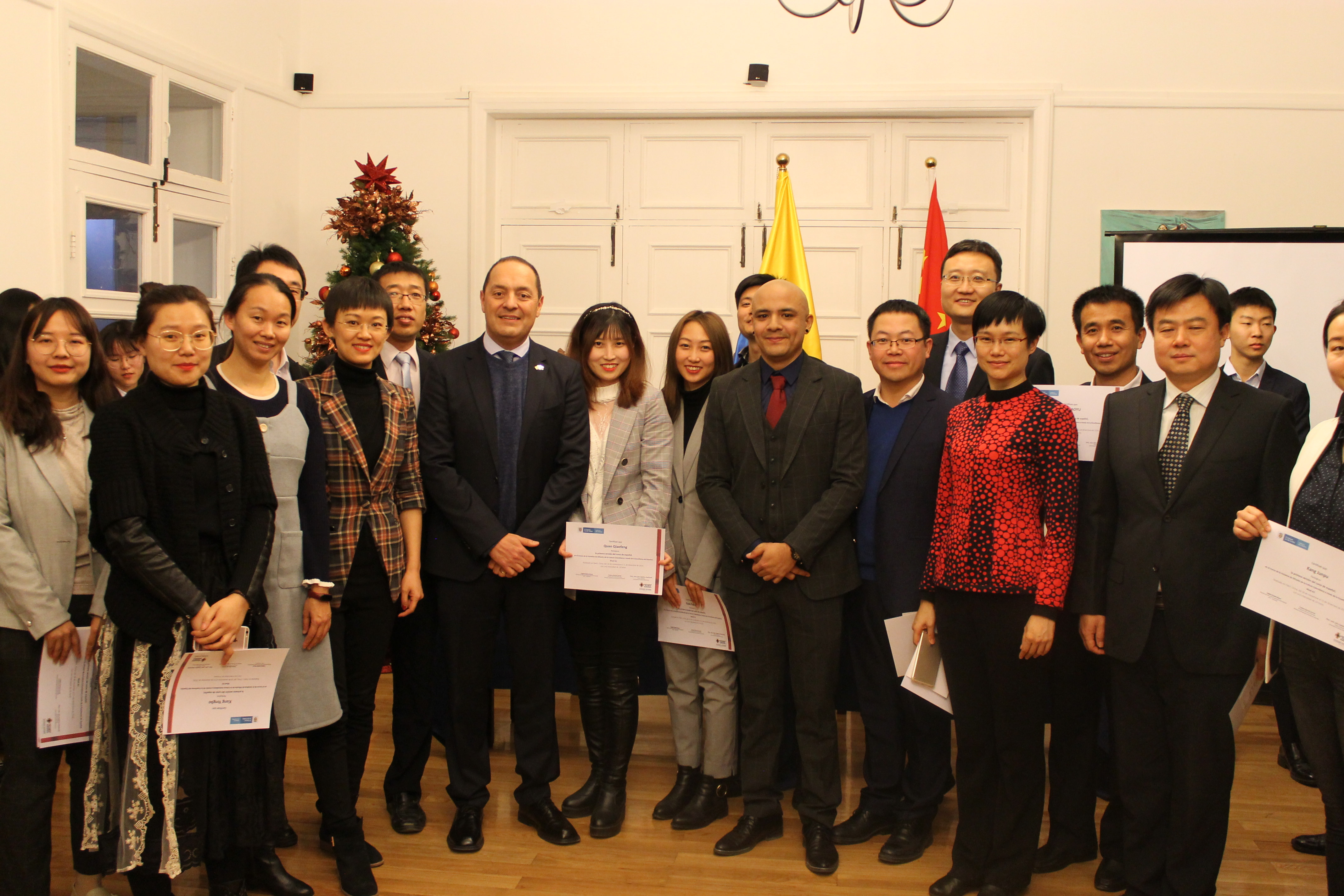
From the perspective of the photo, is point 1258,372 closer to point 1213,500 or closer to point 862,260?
point 1213,500

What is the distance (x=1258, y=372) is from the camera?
3.63 meters

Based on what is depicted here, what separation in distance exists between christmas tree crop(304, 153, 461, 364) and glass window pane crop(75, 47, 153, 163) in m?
0.99

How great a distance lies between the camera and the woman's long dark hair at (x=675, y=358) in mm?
3104

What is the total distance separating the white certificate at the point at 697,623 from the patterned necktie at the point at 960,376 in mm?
1219

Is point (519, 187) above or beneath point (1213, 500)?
above

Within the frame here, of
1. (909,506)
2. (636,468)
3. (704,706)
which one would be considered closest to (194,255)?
(636,468)

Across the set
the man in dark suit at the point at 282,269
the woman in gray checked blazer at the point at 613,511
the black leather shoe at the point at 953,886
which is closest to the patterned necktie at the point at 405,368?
the man in dark suit at the point at 282,269

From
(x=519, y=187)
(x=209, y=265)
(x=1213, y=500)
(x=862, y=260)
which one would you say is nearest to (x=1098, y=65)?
(x=862, y=260)

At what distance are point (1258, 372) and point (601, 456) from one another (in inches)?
104

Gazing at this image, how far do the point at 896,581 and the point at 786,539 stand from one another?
36 cm

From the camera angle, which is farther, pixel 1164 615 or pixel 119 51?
pixel 119 51

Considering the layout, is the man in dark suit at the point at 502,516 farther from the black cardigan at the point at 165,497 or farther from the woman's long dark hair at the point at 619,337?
the black cardigan at the point at 165,497

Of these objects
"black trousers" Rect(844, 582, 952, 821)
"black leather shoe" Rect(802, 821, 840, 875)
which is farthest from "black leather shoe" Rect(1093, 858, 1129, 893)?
"black leather shoe" Rect(802, 821, 840, 875)

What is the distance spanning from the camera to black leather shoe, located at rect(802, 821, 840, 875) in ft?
8.80
